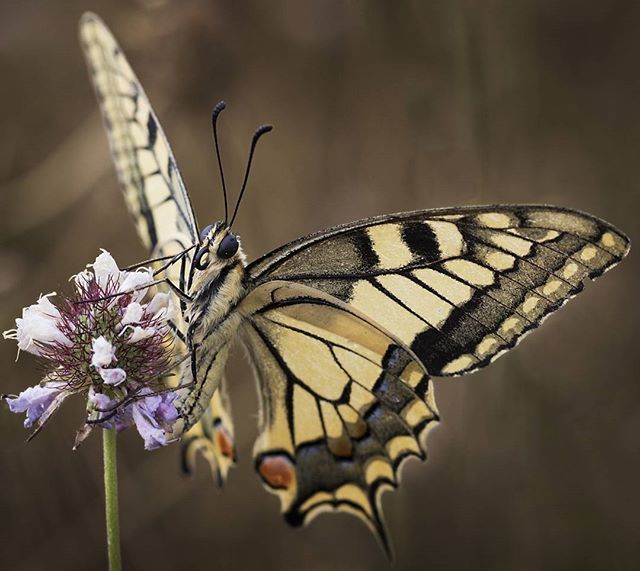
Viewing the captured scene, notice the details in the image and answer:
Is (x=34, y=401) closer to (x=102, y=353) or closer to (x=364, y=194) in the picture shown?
(x=102, y=353)

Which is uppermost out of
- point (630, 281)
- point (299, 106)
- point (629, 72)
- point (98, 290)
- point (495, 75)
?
point (299, 106)

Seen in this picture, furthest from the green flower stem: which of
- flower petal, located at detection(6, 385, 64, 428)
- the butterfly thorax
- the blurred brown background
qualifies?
the blurred brown background

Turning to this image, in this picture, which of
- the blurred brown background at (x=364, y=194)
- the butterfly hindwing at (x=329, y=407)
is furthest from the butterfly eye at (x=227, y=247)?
the blurred brown background at (x=364, y=194)

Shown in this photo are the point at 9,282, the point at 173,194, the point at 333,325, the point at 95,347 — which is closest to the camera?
the point at 95,347

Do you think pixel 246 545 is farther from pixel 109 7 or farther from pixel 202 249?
pixel 109 7

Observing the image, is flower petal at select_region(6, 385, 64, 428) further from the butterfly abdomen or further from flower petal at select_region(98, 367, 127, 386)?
the butterfly abdomen

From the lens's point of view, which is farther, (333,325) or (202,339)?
(333,325)

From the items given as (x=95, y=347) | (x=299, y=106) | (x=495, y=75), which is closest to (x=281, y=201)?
(x=299, y=106)
